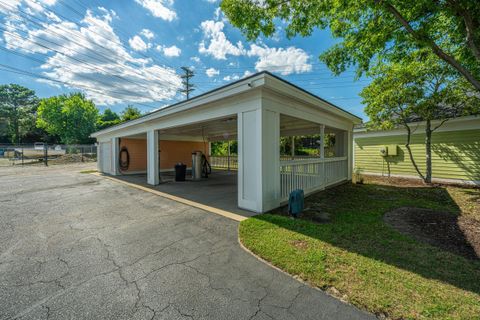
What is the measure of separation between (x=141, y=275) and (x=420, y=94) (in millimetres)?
9809

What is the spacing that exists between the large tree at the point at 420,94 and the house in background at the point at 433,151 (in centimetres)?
59

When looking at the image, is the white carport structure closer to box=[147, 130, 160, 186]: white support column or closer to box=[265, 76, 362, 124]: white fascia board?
box=[265, 76, 362, 124]: white fascia board

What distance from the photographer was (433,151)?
8523 millimetres

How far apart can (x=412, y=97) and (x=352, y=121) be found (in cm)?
208

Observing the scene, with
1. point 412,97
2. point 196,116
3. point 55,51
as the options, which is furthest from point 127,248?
point 55,51

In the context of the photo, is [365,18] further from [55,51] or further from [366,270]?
[55,51]

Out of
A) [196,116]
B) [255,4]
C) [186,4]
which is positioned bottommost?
[196,116]

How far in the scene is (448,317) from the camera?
5.34 ft

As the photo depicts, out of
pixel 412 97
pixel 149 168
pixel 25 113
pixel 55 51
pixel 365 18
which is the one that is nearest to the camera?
pixel 365 18

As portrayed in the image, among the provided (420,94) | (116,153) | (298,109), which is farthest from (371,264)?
(116,153)

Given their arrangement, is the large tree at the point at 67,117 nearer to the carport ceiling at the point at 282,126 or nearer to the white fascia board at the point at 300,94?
the carport ceiling at the point at 282,126

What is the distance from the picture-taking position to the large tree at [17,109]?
37094mm

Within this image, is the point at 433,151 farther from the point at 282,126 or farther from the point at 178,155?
the point at 178,155

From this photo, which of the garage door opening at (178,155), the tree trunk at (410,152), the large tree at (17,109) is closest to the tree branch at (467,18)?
the tree trunk at (410,152)
